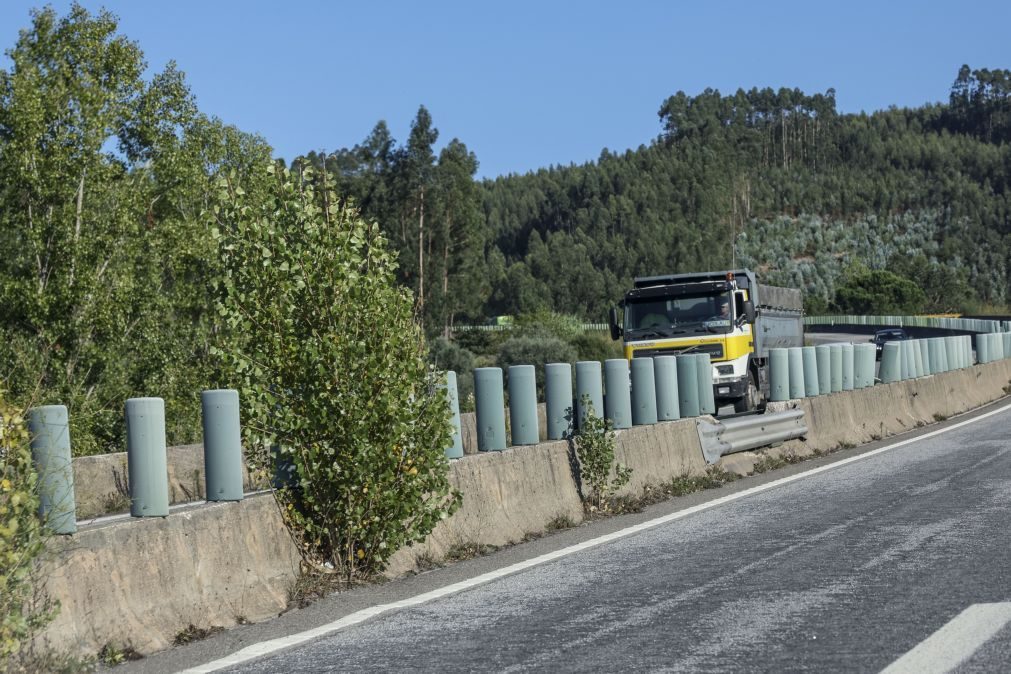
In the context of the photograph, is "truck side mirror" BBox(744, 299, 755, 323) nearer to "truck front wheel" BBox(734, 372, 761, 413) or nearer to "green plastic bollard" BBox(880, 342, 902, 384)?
"truck front wheel" BBox(734, 372, 761, 413)

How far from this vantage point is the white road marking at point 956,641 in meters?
5.34

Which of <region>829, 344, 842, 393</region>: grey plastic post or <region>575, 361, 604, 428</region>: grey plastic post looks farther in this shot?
<region>829, 344, 842, 393</region>: grey plastic post

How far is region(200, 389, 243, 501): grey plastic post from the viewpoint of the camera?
7.49 m

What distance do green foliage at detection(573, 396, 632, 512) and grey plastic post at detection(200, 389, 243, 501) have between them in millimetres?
4737

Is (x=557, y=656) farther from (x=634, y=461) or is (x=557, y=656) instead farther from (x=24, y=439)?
(x=634, y=461)

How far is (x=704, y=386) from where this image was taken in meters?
14.8

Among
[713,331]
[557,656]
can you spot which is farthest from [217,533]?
[713,331]

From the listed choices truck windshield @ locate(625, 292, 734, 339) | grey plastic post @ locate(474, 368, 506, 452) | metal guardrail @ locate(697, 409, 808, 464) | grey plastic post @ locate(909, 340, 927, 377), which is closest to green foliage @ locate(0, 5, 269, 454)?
truck windshield @ locate(625, 292, 734, 339)

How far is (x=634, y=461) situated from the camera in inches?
500

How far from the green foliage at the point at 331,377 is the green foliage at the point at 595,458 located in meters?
3.02

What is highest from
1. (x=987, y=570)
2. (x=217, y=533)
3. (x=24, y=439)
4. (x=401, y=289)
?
(x=401, y=289)

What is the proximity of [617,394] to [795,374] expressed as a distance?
6.63 meters

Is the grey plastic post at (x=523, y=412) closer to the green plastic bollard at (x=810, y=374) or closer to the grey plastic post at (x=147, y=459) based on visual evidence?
the grey plastic post at (x=147, y=459)

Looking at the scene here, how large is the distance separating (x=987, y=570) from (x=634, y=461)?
208 inches
